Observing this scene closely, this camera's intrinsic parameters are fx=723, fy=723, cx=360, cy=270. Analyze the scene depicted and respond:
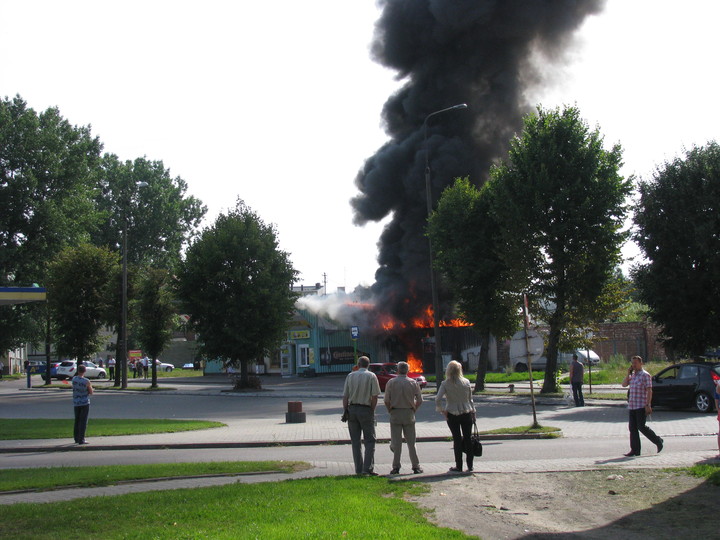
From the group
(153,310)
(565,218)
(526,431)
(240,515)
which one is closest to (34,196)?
(153,310)

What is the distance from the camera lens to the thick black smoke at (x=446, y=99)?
41656 millimetres

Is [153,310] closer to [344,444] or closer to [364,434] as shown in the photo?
[344,444]

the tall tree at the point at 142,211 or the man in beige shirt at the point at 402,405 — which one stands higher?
the tall tree at the point at 142,211

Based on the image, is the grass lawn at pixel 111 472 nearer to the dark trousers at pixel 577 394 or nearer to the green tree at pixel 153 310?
the dark trousers at pixel 577 394

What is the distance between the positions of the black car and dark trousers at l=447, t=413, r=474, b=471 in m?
11.6

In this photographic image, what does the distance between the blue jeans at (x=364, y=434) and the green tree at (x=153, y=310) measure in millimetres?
34540

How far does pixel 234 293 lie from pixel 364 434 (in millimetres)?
28056

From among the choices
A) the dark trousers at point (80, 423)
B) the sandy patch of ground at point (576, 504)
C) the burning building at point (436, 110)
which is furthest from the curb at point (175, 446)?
the burning building at point (436, 110)

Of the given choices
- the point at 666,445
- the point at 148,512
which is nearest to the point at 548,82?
the point at 666,445

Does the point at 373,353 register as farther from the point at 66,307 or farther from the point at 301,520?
the point at 301,520

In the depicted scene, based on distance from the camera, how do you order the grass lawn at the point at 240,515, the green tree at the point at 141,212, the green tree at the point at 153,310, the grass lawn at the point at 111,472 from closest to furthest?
the grass lawn at the point at 240,515 < the grass lawn at the point at 111,472 < the green tree at the point at 153,310 < the green tree at the point at 141,212

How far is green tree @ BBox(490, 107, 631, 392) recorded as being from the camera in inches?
1043

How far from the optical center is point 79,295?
4269cm

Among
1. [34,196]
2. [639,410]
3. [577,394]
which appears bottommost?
[577,394]
